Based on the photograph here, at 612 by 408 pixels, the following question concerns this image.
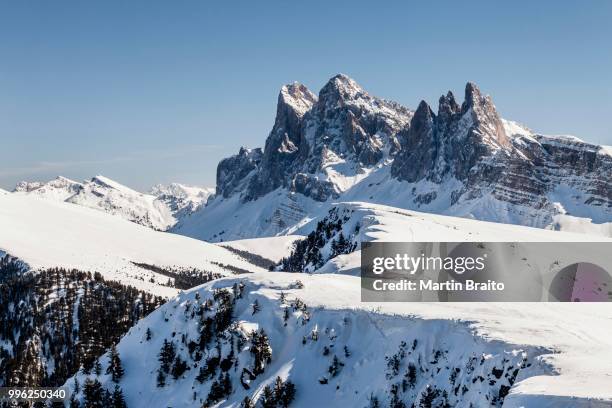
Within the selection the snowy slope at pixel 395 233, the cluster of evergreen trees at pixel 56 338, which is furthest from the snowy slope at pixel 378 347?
the cluster of evergreen trees at pixel 56 338

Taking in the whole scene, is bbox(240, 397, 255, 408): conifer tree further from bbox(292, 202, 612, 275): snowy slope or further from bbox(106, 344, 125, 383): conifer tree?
bbox(292, 202, 612, 275): snowy slope

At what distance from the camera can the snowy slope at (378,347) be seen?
32375 mm

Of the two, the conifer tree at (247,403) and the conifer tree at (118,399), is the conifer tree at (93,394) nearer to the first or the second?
the conifer tree at (118,399)

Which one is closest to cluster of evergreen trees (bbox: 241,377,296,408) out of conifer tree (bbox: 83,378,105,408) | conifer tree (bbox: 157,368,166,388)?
conifer tree (bbox: 157,368,166,388)

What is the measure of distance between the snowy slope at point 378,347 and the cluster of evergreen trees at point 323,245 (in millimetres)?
33724

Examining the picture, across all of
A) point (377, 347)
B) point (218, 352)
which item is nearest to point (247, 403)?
point (218, 352)

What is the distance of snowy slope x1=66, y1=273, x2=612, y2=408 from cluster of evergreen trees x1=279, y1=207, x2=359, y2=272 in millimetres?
33724

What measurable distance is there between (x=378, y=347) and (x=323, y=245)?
6773cm

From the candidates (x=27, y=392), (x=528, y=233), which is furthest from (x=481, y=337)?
(x=528, y=233)

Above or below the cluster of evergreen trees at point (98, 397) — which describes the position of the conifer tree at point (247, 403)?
above

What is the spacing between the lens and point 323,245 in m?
114

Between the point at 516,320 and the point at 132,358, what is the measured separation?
4186cm

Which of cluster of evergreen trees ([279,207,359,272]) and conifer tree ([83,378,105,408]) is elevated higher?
cluster of evergreen trees ([279,207,359,272])

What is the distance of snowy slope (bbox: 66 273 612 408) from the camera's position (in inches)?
1275
